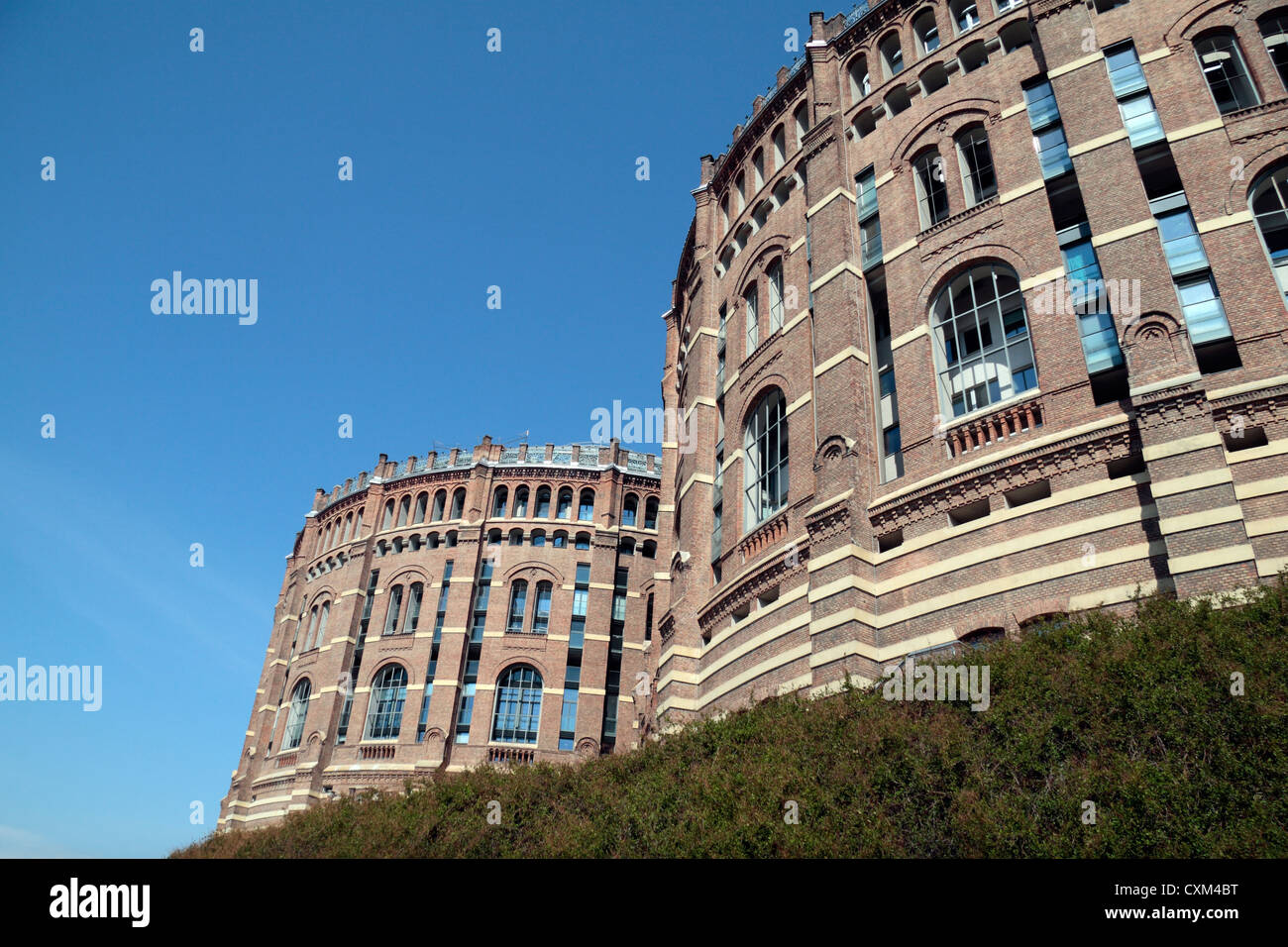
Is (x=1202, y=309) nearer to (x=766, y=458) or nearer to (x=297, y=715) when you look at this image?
(x=766, y=458)

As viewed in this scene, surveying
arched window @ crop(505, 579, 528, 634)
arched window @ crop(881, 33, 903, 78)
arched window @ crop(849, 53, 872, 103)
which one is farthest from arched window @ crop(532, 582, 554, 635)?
arched window @ crop(881, 33, 903, 78)

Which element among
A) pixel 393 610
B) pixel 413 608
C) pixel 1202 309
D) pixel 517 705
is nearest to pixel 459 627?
pixel 413 608

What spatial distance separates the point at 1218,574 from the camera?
44.2 ft

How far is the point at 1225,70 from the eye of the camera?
63.8ft

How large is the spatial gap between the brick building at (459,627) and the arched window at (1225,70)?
93.2 feet

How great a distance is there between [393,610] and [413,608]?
4.18 feet

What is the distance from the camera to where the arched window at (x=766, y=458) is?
22.8m

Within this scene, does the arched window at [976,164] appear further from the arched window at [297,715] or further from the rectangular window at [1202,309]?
the arched window at [297,715]

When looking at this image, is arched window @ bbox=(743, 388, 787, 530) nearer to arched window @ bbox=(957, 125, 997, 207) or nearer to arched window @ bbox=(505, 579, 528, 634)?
arched window @ bbox=(957, 125, 997, 207)

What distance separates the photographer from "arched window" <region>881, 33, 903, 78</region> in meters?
25.7

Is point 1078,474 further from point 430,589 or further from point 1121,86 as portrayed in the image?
point 430,589
